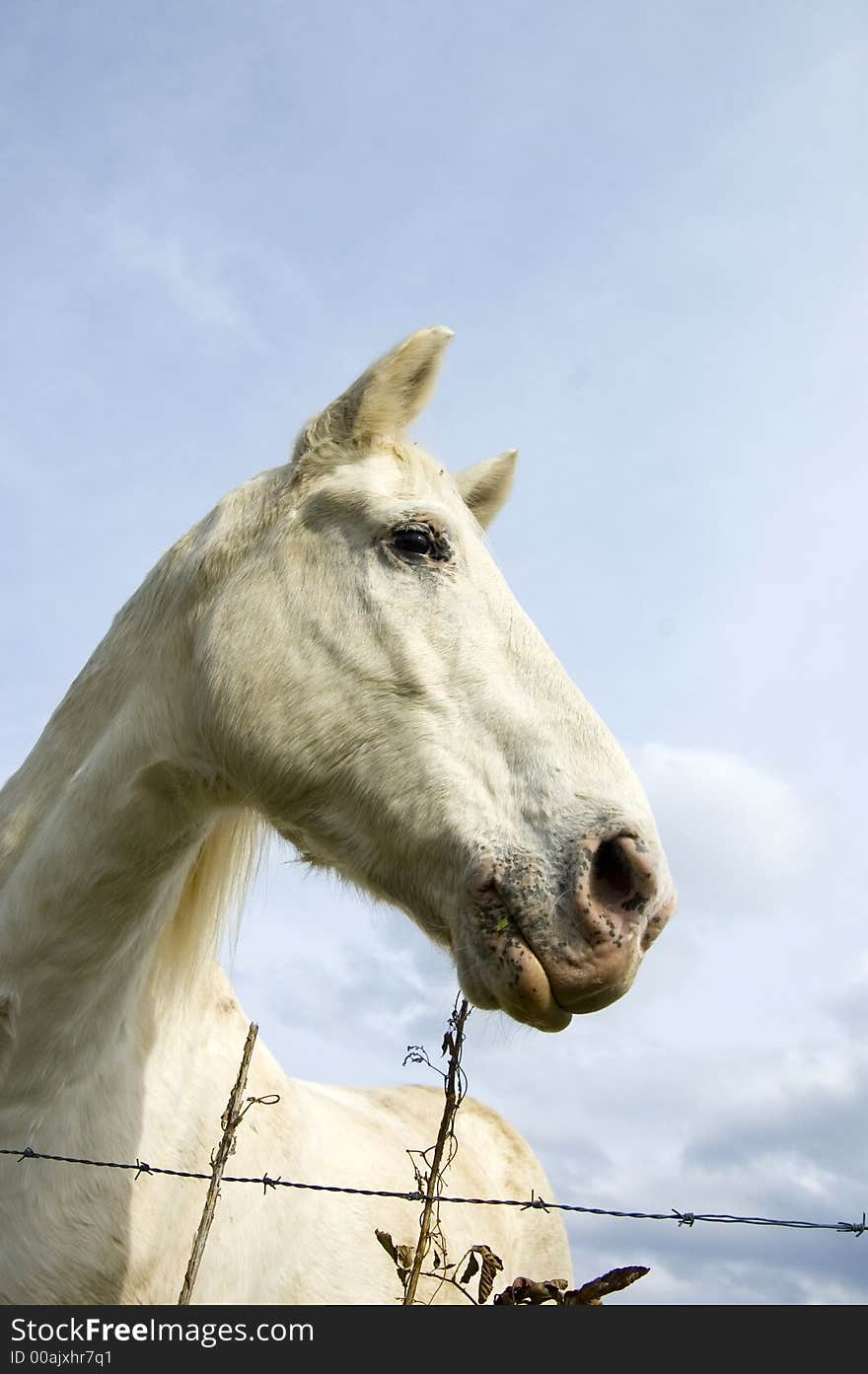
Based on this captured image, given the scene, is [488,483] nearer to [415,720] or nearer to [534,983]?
[415,720]

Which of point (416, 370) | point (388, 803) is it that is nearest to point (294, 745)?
point (388, 803)

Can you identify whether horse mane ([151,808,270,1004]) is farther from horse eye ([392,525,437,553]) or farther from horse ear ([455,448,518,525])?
horse ear ([455,448,518,525])

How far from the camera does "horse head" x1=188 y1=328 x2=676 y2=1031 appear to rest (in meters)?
2.59

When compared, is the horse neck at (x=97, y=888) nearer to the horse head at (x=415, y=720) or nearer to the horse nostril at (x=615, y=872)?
the horse head at (x=415, y=720)

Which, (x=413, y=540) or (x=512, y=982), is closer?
(x=512, y=982)

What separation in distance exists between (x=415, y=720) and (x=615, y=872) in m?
0.72

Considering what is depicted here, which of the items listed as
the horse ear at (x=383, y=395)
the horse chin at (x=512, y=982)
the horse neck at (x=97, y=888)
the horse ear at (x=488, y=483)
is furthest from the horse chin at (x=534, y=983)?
the horse ear at (x=488, y=483)

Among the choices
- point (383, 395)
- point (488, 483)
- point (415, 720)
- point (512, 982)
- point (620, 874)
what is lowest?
point (512, 982)

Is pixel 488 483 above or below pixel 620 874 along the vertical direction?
above

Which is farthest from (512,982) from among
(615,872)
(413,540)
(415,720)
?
(413,540)

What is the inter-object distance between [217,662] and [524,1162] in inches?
159

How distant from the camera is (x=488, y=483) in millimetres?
4355

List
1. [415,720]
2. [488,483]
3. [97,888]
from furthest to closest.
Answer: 1. [488,483]
2. [97,888]
3. [415,720]
